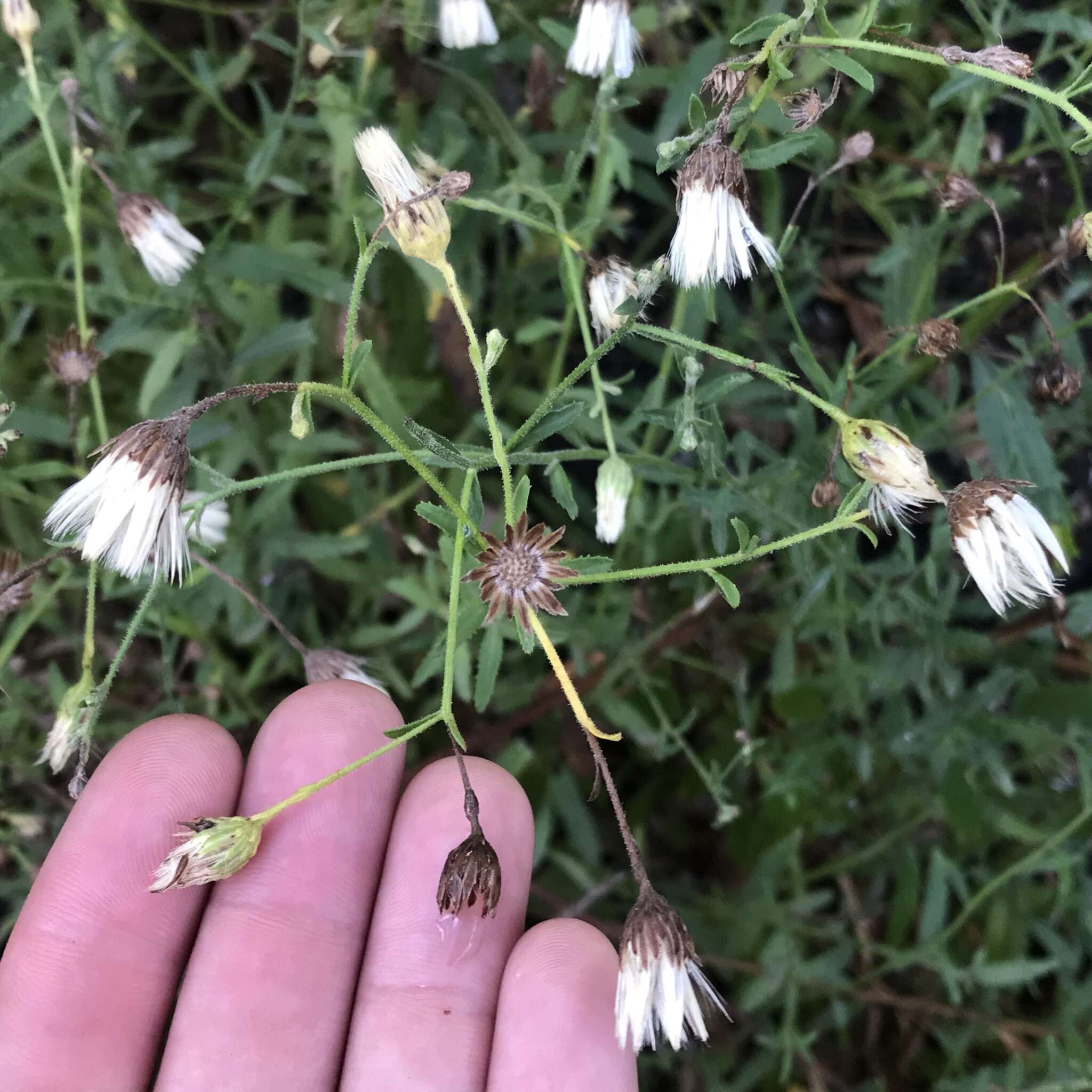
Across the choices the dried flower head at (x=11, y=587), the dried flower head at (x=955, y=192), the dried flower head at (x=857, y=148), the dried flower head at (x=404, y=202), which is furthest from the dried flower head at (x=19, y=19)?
the dried flower head at (x=955, y=192)

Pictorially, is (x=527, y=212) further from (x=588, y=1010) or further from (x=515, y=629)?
(x=588, y=1010)

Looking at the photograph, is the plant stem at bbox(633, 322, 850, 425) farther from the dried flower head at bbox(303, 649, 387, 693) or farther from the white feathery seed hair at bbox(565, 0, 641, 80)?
the dried flower head at bbox(303, 649, 387, 693)

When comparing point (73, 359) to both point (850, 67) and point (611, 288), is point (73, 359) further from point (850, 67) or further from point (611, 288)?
point (850, 67)

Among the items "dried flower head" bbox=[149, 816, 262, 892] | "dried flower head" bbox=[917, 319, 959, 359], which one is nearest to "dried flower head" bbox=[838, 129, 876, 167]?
"dried flower head" bbox=[917, 319, 959, 359]

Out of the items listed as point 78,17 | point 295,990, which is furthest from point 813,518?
point 78,17

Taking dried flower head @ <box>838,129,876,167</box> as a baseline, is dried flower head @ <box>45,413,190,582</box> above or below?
below

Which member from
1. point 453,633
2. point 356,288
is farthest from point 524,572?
point 356,288
